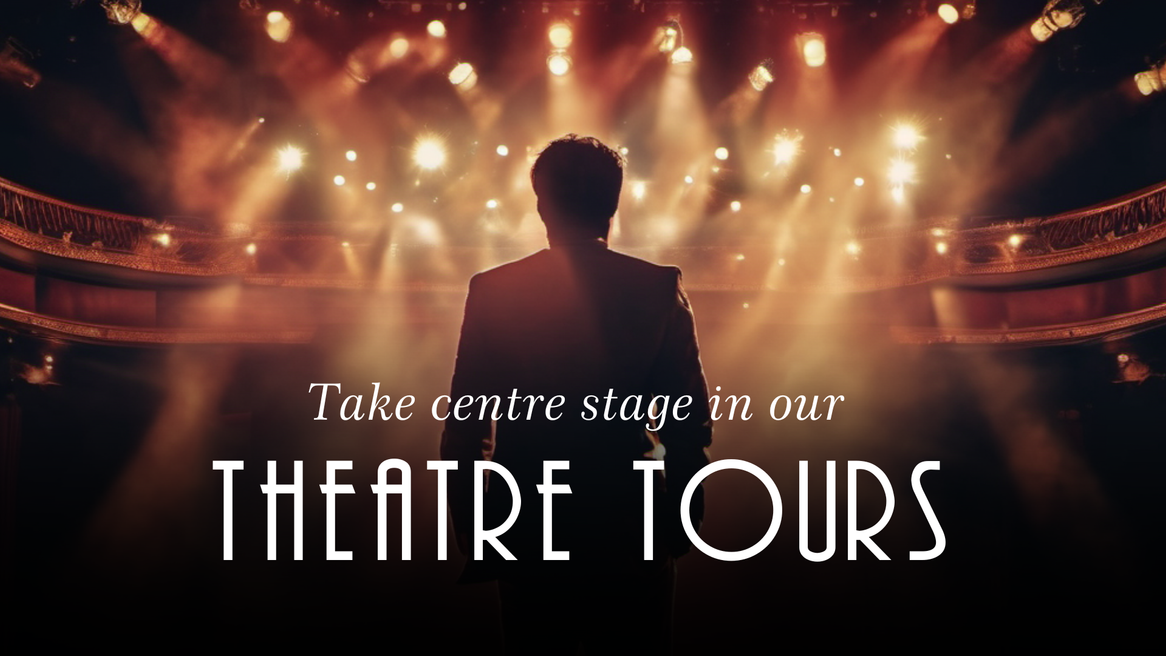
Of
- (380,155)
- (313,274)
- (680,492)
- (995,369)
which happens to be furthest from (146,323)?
(995,369)

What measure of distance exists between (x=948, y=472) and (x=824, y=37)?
4.84 m

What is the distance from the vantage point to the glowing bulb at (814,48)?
23.9ft

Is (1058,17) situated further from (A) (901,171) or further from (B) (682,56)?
(B) (682,56)

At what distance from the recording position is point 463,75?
295 inches

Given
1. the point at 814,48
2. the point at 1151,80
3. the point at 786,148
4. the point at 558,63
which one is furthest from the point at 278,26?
the point at 1151,80

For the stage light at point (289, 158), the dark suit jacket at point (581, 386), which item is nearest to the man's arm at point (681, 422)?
Result: the dark suit jacket at point (581, 386)

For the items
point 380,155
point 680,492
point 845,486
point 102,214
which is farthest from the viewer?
point 380,155

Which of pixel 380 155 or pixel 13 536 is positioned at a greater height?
pixel 380 155

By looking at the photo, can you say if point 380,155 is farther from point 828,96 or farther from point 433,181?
point 828,96

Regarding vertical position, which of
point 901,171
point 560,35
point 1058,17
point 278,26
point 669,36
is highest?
point 278,26

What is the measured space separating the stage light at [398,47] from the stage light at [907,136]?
18.2 ft

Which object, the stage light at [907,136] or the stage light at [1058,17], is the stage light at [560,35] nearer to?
the stage light at [907,136]

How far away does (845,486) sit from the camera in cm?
578

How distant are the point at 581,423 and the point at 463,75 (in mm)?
6928
